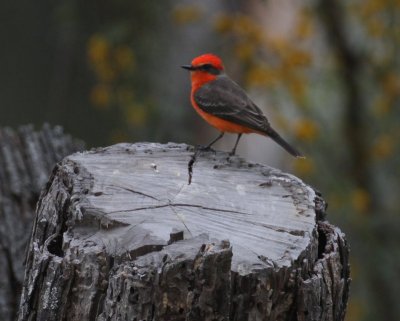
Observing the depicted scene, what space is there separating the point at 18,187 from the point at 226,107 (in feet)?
4.76

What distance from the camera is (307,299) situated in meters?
3.36

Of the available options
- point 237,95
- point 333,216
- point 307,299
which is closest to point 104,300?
point 307,299

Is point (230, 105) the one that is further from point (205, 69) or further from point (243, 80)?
point (243, 80)

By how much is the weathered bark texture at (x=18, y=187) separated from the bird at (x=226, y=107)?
92 cm

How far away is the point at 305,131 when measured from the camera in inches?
302

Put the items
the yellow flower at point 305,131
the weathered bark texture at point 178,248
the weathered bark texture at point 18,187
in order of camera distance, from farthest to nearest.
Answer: the yellow flower at point 305,131
the weathered bark texture at point 18,187
the weathered bark texture at point 178,248

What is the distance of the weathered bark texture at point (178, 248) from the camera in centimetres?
313

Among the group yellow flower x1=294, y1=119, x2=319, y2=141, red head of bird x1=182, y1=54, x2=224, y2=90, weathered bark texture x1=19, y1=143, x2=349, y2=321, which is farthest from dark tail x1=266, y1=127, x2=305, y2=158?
yellow flower x1=294, y1=119, x2=319, y2=141

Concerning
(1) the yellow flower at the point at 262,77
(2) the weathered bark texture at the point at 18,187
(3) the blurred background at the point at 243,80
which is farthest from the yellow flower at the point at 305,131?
(2) the weathered bark texture at the point at 18,187

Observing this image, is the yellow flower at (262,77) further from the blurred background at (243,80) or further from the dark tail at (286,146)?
the dark tail at (286,146)

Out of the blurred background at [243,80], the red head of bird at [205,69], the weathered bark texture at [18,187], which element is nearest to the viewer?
the weathered bark texture at [18,187]

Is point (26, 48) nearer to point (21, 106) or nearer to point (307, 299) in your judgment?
point (21, 106)

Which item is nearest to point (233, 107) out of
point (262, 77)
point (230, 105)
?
point (230, 105)

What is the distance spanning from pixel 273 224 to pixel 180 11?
15.5ft
